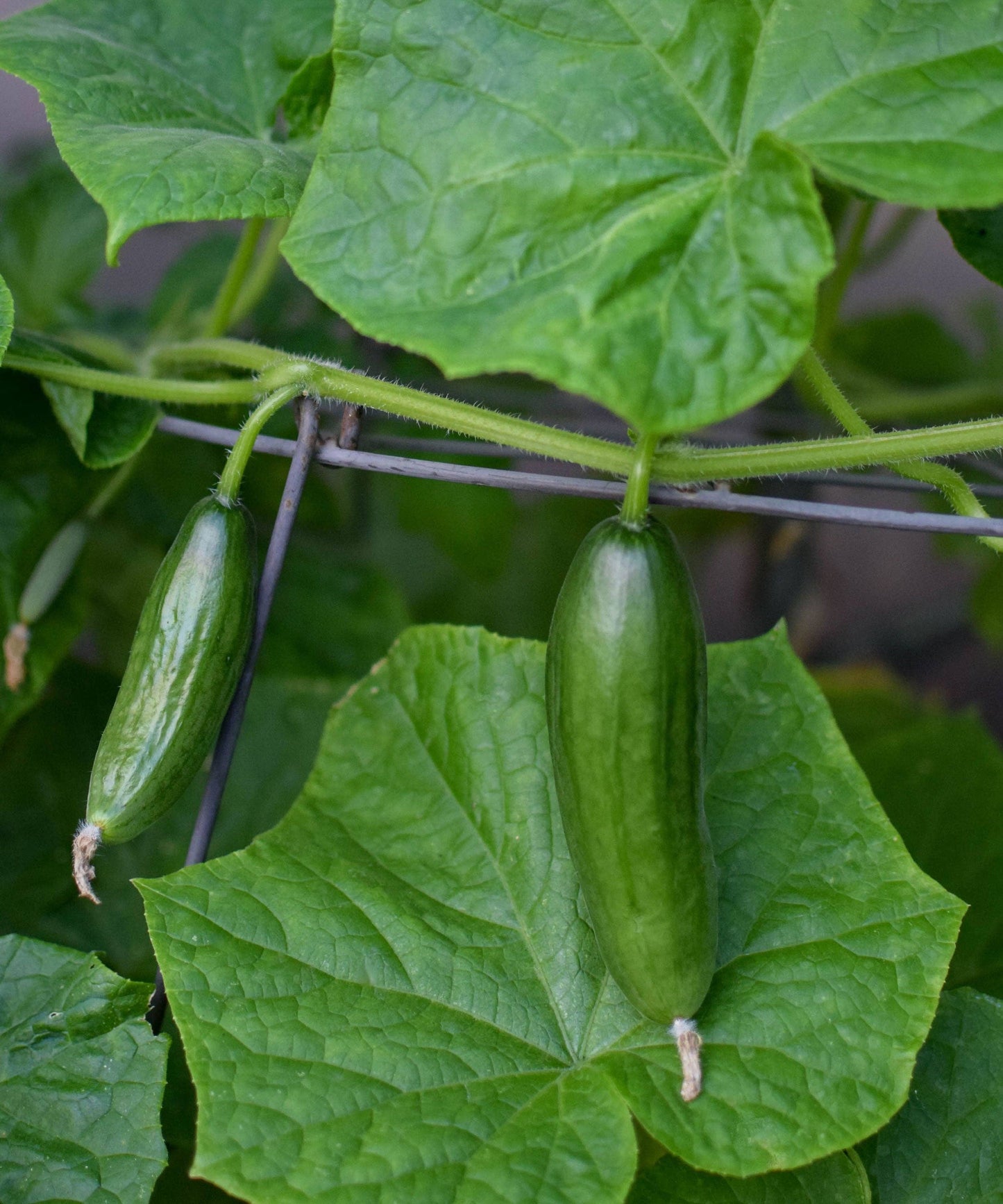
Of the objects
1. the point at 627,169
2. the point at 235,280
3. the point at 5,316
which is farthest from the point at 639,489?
the point at 235,280

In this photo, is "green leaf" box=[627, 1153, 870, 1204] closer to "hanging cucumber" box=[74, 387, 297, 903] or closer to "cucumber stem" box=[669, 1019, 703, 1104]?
"cucumber stem" box=[669, 1019, 703, 1104]

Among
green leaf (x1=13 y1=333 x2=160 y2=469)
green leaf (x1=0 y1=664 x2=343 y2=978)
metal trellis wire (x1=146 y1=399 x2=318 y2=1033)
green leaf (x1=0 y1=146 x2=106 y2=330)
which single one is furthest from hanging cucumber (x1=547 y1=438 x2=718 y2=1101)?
green leaf (x1=0 y1=146 x2=106 y2=330)

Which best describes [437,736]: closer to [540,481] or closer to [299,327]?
[540,481]

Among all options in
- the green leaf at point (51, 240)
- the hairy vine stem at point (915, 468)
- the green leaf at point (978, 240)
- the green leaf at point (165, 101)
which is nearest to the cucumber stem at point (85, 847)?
the green leaf at point (165, 101)

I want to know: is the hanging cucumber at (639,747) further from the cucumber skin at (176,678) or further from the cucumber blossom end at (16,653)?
the cucumber blossom end at (16,653)

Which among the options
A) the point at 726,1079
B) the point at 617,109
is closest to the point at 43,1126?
the point at 726,1079

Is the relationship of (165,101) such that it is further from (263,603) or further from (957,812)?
(957,812)
